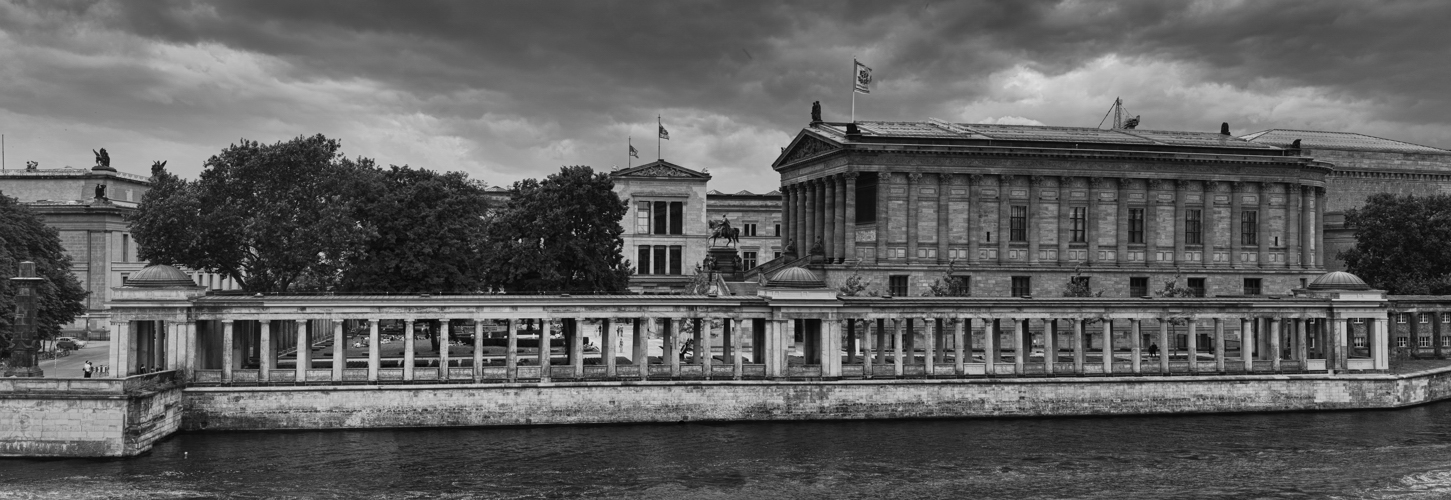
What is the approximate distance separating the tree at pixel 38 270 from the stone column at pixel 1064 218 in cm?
6940

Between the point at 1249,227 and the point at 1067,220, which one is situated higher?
the point at 1067,220

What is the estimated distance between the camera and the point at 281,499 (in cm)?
4309

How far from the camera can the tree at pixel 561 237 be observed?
80688 millimetres

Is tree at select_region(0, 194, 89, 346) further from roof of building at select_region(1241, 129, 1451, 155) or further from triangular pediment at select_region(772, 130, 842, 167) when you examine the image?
roof of building at select_region(1241, 129, 1451, 155)

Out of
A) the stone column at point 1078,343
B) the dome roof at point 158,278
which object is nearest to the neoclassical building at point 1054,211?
the stone column at point 1078,343

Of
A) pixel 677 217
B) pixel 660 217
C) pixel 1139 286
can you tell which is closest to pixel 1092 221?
pixel 1139 286

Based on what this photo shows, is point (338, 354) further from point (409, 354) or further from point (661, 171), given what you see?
point (661, 171)

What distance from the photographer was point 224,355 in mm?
57188

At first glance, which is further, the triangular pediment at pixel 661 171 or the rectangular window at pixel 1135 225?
the triangular pediment at pixel 661 171

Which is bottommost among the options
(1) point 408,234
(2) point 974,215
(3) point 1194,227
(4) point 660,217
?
(1) point 408,234

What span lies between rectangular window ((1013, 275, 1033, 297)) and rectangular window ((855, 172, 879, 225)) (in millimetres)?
12480

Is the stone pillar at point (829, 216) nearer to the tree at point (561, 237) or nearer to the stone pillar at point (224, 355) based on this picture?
the tree at point (561, 237)

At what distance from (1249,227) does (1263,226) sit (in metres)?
1.04

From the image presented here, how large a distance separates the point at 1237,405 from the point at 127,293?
190 ft
